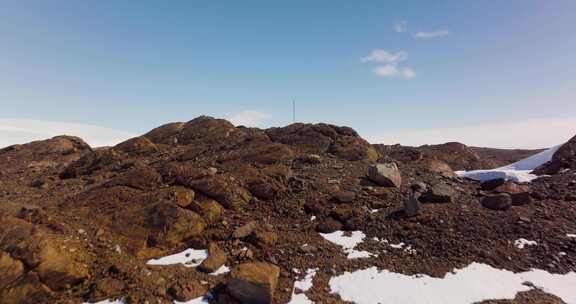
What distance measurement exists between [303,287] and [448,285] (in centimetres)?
410

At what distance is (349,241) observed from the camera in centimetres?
1064

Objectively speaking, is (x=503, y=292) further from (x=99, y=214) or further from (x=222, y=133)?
(x=222, y=133)

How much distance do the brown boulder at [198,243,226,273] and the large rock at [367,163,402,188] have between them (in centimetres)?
844

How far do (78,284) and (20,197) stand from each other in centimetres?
950

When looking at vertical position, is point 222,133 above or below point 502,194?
above

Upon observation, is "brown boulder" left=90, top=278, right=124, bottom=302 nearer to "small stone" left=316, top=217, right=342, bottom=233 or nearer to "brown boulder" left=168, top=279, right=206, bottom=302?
"brown boulder" left=168, top=279, right=206, bottom=302

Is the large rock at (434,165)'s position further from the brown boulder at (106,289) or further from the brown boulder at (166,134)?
the brown boulder at (166,134)

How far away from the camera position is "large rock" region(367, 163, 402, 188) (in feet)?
47.1

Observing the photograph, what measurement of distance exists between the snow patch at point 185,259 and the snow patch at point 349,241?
14.4 feet

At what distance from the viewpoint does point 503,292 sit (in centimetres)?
812

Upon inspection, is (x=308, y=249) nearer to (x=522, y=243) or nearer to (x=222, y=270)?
(x=222, y=270)

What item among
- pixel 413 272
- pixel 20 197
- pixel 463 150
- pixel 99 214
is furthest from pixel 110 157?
pixel 463 150

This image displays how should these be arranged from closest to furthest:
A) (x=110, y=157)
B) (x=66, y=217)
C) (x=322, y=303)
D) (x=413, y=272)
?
(x=322, y=303), (x=413, y=272), (x=66, y=217), (x=110, y=157)

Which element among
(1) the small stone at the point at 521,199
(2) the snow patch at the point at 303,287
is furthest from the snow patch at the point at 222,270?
(1) the small stone at the point at 521,199
